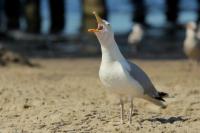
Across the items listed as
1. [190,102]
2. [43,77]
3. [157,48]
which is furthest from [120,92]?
[157,48]

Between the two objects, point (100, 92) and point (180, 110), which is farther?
point (100, 92)

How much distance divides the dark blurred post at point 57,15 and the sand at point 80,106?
13.4 m

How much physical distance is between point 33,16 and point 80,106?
56.1 feet

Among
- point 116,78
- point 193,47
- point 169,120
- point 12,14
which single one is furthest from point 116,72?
point 12,14

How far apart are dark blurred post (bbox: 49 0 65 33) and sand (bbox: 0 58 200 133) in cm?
1336

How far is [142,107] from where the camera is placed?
874 cm

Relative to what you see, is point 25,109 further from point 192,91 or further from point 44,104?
point 192,91

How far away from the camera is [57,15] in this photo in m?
26.2

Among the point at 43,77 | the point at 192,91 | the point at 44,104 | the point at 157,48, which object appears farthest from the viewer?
the point at 157,48

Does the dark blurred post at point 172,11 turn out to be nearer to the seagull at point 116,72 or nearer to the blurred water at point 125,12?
the blurred water at point 125,12

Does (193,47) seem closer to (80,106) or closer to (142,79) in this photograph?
(80,106)

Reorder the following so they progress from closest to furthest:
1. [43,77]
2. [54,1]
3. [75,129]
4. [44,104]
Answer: [75,129], [44,104], [43,77], [54,1]

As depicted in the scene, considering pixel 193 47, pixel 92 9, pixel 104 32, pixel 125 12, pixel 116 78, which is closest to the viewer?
pixel 116 78

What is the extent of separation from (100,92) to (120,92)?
9.44 ft
